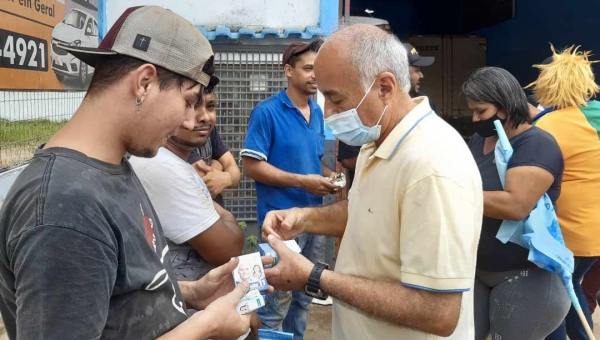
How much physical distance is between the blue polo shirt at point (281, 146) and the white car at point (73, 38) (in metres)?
7.71

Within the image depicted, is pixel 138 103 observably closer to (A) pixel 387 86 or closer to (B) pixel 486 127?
(A) pixel 387 86

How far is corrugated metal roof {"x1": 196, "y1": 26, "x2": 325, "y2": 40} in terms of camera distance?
4922 mm

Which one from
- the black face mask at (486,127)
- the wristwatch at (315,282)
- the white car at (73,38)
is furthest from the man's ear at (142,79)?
the white car at (73,38)

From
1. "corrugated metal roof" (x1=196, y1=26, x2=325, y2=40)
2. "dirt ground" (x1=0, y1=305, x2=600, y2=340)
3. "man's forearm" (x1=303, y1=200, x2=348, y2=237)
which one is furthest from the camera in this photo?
"corrugated metal roof" (x1=196, y1=26, x2=325, y2=40)

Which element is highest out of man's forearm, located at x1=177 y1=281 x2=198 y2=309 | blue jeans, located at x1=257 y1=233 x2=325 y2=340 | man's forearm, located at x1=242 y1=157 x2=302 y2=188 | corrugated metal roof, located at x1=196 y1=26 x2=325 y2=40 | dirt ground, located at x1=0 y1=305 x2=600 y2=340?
corrugated metal roof, located at x1=196 y1=26 x2=325 y2=40

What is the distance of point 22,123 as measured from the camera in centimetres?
674

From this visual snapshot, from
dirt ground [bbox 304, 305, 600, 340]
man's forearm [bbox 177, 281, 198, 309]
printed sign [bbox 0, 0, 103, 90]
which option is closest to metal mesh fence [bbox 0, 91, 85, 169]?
printed sign [bbox 0, 0, 103, 90]

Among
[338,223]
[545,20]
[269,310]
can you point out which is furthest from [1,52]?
[545,20]

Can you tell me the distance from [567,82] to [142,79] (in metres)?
2.90

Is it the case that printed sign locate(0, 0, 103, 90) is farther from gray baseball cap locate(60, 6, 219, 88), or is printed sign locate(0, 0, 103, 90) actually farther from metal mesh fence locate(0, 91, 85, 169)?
gray baseball cap locate(60, 6, 219, 88)

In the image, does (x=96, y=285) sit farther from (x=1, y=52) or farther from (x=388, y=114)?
(x=1, y=52)

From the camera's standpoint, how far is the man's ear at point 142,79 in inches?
49.3

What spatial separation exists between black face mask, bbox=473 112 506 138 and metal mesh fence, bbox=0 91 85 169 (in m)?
5.01

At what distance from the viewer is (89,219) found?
1.08 meters
